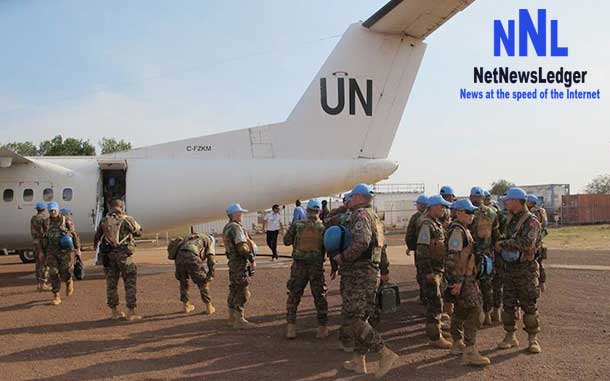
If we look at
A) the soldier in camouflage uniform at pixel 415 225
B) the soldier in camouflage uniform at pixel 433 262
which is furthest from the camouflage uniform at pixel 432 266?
the soldier in camouflage uniform at pixel 415 225

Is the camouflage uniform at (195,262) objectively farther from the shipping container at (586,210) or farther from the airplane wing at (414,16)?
the shipping container at (586,210)

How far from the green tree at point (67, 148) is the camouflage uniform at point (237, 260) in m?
39.0

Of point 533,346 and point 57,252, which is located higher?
point 57,252

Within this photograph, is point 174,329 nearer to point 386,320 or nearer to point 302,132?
point 386,320

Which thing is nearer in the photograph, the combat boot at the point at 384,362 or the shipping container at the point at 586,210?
the combat boot at the point at 384,362

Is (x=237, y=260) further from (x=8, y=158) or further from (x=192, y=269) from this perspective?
(x=8, y=158)

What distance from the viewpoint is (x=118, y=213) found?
8664mm

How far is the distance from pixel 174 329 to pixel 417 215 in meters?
4.18

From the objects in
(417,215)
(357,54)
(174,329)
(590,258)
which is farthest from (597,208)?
(174,329)

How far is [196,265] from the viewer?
8625 millimetres

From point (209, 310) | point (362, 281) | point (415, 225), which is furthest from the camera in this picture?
point (209, 310)

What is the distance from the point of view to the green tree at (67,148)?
147 feet

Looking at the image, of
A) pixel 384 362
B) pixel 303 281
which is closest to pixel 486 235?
pixel 303 281

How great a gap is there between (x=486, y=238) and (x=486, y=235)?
49 millimetres
